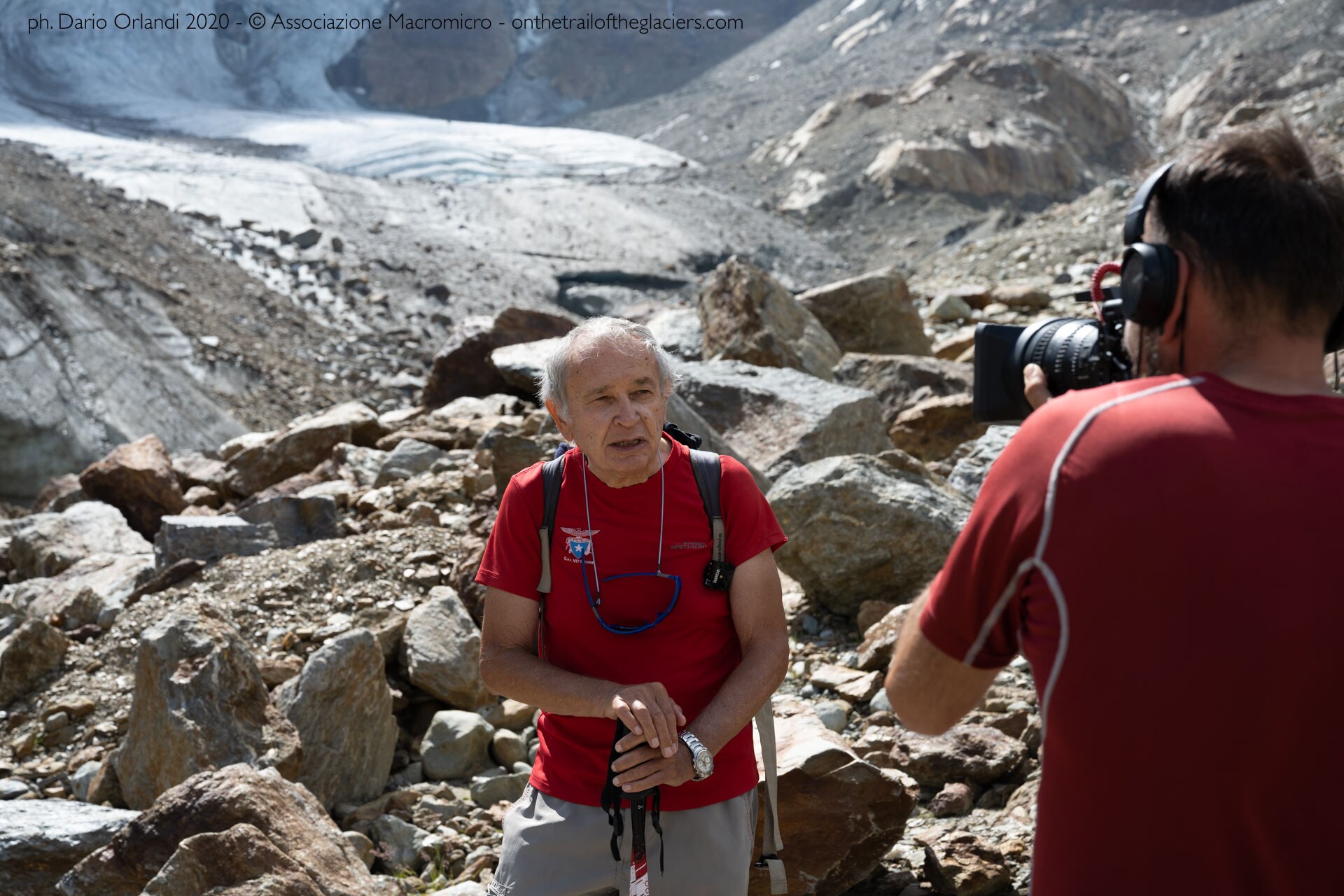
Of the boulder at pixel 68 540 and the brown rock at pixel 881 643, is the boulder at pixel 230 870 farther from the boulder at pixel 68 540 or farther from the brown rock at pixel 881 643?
the boulder at pixel 68 540

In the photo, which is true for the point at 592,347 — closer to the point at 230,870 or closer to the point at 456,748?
the point at 230,870

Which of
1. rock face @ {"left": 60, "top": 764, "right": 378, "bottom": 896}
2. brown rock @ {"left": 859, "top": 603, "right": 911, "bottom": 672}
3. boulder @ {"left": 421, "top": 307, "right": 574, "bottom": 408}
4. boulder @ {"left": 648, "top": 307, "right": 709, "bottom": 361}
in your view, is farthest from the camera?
boulder @ {"left": 421, "top": 307, "right": 574, "bottom": 408}

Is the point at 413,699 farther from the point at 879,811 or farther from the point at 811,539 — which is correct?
the point at 879,811

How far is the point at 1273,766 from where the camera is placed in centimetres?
134

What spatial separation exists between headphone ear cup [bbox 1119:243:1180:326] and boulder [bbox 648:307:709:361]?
25.9ft

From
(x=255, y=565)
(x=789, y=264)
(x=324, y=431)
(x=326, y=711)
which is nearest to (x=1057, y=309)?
(x=324, y=431)

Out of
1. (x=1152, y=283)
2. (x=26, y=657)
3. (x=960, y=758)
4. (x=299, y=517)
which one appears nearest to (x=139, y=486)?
(x=299, y=517)

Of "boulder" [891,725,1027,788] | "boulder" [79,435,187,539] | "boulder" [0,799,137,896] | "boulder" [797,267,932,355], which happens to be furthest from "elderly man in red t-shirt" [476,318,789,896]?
"boulder" [797,267,932,355]

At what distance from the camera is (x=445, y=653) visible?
470cm

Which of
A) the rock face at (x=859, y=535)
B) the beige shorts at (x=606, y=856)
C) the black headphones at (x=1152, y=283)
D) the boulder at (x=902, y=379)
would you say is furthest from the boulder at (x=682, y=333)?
the black headphones at (x=1152, y=283)

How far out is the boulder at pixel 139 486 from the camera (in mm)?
8562

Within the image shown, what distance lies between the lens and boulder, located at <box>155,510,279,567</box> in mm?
6109

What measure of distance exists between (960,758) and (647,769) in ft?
6.01

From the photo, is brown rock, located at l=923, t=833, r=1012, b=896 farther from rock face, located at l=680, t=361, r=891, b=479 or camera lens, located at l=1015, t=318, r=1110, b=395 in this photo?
rock face, located at l=680, t=361, r=891, b=479
